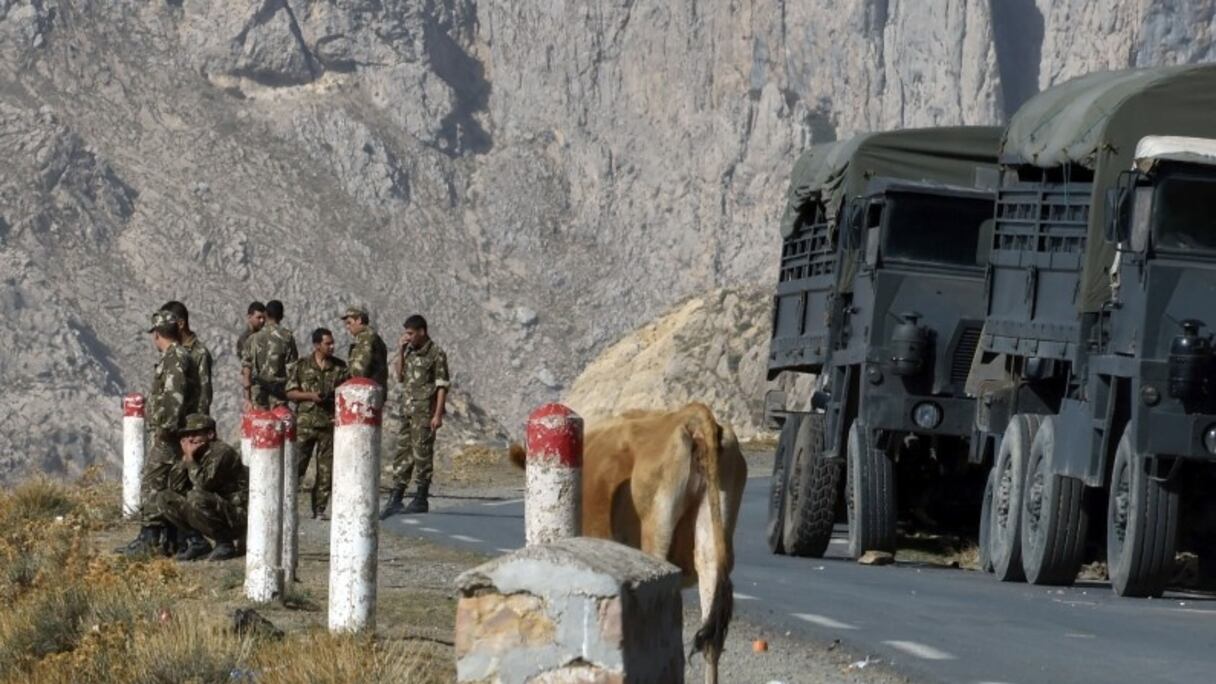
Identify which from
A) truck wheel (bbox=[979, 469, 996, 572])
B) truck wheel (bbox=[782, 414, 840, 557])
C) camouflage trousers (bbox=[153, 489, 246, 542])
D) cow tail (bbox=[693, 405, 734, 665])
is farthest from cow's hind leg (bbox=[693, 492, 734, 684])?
truck wheel (bbox=[782, 414, 840, 557])

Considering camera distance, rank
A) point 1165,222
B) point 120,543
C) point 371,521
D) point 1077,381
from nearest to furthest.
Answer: point 371,521
point 1165,222
point 1077,381
point 120,543

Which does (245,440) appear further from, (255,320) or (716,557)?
(716,557)

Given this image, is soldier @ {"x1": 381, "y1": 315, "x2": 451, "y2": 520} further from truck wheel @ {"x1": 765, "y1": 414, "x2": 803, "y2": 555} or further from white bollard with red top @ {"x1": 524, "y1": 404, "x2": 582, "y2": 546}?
white bollard with red top @ {"x1": 524, "y1": 404, "x2": 582, "y2": 546}

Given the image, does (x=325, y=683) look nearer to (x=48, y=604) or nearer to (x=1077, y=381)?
(x=48, y=604)

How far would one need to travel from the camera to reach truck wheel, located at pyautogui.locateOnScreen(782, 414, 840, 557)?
2158 centimetres

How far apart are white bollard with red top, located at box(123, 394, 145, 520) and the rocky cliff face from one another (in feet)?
301

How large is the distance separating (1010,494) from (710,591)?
8699mm

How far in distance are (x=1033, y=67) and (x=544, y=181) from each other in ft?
81.5

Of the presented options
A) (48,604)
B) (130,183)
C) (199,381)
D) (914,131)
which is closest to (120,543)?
(199,381)

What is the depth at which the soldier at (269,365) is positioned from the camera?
24.7 meters

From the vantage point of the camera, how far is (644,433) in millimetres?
10766

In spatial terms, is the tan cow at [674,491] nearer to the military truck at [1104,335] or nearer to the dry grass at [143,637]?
the dry grass at [143,637]

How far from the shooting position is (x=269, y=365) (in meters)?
24.8

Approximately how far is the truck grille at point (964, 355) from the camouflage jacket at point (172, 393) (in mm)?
5560
